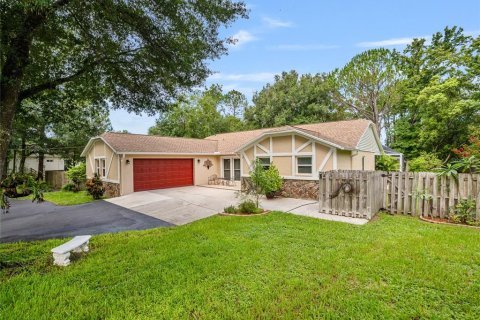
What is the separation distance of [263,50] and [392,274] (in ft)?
40.5

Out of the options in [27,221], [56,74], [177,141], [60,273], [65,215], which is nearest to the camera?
[60,273]

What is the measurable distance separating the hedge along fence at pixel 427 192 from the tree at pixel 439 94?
548 inches

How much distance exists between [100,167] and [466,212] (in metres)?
18.6

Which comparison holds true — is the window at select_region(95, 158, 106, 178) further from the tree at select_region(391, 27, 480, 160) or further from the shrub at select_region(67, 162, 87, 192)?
the tree at select_region(391, 27, 480, 160)

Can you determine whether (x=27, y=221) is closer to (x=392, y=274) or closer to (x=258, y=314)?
(x=258, y=314)

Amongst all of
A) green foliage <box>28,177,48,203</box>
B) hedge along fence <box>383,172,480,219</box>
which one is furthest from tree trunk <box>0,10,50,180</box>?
hedge along fence <box>383,172,480,219</box>

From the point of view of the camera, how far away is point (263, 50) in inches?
506

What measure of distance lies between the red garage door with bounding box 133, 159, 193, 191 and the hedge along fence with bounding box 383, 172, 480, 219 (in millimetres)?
12706

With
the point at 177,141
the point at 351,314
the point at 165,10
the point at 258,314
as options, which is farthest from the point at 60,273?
the point at 177,141

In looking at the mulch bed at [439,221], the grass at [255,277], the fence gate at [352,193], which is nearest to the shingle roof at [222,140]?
the fence gate at [352,193]

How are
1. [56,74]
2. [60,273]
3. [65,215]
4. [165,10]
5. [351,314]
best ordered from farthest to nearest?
[65,215]
[56,74]
[165,10]
[60,273]
[351,314]

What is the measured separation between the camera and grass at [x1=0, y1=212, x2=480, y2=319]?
2881 mm

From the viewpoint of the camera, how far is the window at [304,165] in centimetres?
1089

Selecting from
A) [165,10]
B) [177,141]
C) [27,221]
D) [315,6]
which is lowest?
[27,221]
